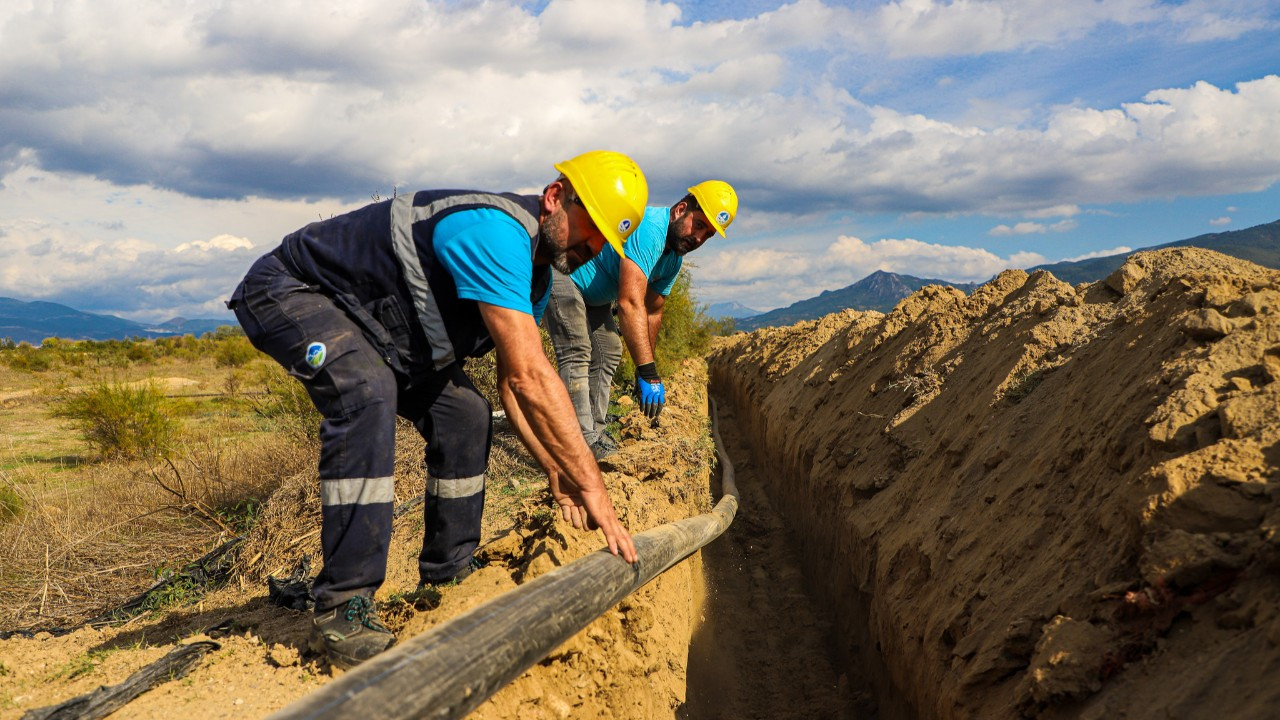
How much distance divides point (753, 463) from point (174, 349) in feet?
105

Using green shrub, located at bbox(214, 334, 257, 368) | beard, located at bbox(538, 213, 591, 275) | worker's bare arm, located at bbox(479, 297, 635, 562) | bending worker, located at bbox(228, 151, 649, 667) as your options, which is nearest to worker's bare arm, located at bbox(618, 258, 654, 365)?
bending worker, located at bbox(228, 151, 649, 667)

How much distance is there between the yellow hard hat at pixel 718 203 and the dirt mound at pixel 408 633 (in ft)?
5.63

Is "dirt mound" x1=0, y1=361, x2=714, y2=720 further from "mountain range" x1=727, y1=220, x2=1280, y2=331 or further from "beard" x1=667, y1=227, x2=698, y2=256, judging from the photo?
"mountain range" x1=727, y1=220, x2=1280, y2=331

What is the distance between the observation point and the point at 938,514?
12.8 ft

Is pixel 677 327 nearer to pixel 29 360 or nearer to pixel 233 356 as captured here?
pixel 233 356

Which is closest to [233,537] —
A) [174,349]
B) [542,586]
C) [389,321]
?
[389,321]

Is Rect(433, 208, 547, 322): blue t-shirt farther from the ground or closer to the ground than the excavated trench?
farther from the ground

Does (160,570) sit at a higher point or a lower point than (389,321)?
lower

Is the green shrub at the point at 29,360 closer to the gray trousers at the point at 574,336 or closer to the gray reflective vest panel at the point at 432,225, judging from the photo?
the gray trousers at the point at 574,336

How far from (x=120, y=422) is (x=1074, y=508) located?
503 inches

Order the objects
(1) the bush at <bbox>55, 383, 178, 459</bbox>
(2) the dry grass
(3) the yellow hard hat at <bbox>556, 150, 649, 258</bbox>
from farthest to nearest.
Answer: (1) the bush at <bbox>55, 383, 178, 459</bbox> → (2) the dry grass → (3) the yellow hard hat at <bbox>556, 150, 649, 258</bbox>

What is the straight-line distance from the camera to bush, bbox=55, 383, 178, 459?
11.2 meters

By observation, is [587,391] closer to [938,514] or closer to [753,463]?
[938,514]

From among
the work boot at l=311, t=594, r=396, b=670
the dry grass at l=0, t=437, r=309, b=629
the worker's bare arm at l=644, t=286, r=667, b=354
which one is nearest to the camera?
the work boot at l=311, t=594, r=396, b=670
